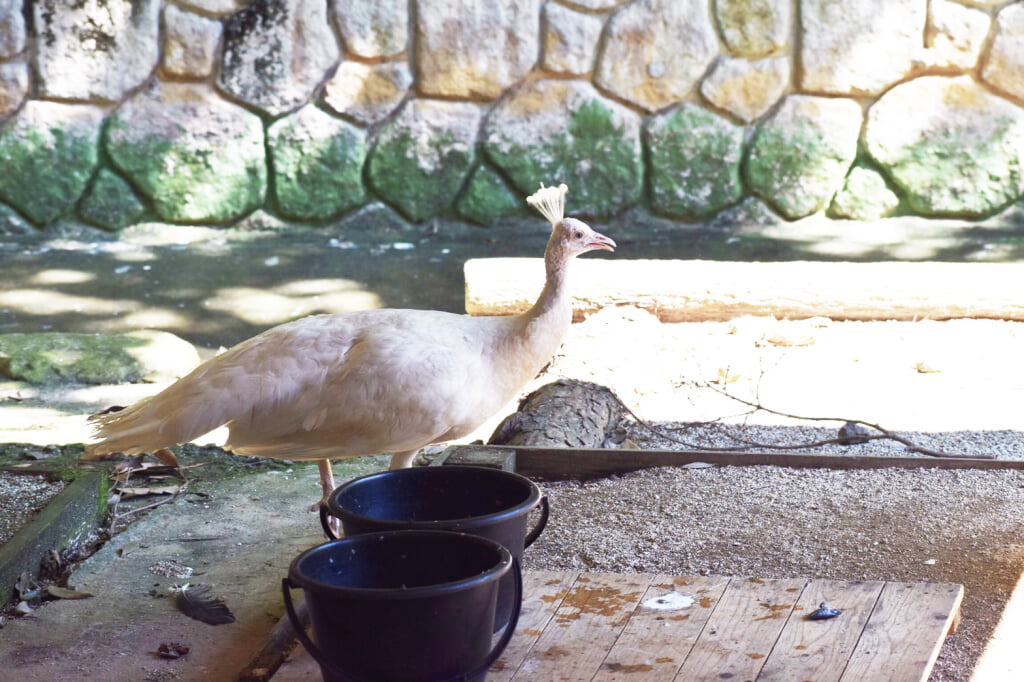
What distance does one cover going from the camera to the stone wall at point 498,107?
6.46m

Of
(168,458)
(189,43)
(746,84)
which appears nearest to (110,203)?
(189,43)

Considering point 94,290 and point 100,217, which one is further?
point 100,217

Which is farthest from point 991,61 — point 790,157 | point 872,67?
point 790,157

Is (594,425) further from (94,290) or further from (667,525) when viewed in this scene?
(94,290)

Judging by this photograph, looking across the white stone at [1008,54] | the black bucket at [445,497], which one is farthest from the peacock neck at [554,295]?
the white stone at [1008,54]

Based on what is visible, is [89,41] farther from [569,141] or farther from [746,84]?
[746,84]

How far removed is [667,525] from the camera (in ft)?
9.35

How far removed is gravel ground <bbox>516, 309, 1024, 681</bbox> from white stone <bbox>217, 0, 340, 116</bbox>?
2.79 metres

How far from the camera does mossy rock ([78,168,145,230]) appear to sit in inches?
259

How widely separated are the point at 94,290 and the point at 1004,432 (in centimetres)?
387

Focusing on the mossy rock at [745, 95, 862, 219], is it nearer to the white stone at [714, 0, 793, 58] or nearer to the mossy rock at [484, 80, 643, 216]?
the white stone at [714, 0, 793, 58]

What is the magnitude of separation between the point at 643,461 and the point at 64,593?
1.46m

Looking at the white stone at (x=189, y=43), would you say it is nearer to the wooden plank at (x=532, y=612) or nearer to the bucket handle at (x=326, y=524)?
the bucket handle at (x=326, y=524)

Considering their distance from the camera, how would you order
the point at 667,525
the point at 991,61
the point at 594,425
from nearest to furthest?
the point at 667,525 < the point at 594,425 < the point at 991,61
